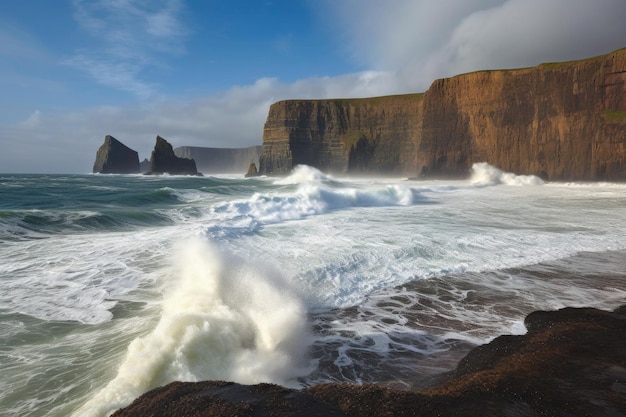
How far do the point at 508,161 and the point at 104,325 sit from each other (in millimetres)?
53438

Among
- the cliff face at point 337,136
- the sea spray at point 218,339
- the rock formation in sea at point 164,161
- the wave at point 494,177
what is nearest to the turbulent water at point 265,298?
the sea spray at point 218,339

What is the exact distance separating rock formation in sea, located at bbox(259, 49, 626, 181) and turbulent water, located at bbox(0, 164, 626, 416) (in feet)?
121

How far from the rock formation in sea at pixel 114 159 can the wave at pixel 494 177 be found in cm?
8916

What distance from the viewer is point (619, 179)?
127ft

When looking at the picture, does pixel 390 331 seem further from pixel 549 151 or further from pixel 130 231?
pixel 549 151

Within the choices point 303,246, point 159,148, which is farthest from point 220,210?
point 159,148

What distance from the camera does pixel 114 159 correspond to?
320ft

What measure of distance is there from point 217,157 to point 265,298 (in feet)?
634

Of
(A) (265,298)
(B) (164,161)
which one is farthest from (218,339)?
(B) (164,161)

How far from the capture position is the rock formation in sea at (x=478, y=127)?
133ft

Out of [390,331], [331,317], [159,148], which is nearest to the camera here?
[390,331]

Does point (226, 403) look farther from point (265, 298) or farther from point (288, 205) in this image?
point (288, 205)

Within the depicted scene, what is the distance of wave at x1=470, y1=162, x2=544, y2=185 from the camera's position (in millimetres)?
44469

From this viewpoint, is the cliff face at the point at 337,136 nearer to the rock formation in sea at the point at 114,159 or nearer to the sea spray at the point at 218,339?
the rock formation in sea at the point at 114,159
